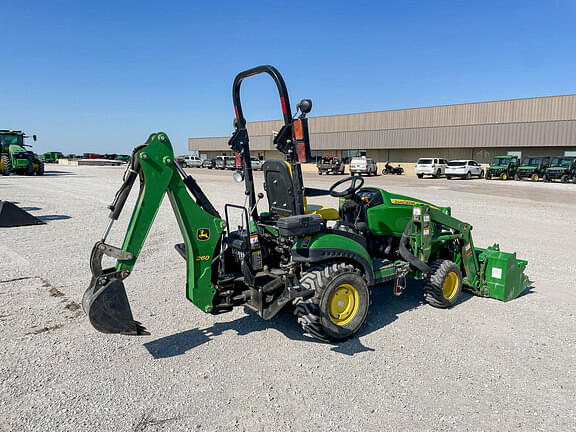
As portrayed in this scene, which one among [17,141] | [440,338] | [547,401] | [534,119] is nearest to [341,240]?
[440,338]

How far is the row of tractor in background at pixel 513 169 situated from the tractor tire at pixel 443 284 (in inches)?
1195

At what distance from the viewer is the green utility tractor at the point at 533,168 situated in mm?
32094

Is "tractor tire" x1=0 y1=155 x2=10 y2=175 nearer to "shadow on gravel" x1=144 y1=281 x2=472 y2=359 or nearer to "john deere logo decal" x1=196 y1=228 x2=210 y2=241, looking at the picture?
"shadow on gravel" x1=144 y1=281 x2=472 y2=359

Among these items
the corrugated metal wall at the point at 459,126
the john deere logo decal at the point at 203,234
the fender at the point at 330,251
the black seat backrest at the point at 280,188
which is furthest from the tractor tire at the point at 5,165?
the fender at the point at 330,251

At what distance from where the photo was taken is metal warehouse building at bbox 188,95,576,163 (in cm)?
3753

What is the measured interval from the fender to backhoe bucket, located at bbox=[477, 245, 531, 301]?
6.73ft

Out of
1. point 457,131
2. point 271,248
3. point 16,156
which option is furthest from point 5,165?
point 457,131

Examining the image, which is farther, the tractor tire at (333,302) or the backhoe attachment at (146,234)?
the tractor tire at (333,302)

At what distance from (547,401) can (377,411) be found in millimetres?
1347

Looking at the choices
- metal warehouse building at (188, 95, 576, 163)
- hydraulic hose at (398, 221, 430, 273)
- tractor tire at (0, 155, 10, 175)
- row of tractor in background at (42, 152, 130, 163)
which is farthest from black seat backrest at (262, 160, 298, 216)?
row of tractor in background at (42, 152, 130, 163)

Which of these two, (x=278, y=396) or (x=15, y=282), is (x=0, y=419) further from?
(x=15, y=282)

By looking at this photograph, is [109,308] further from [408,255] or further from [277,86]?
[408,255]

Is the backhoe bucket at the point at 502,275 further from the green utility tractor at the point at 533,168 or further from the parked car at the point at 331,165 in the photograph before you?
the parked car at the point at 331,165

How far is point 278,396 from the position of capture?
3406 mm
